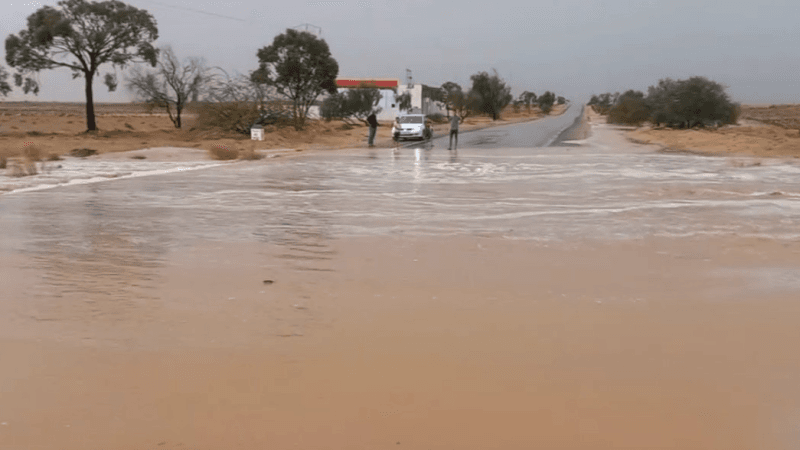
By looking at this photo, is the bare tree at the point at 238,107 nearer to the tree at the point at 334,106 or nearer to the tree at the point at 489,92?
the tree at the point at 334,106

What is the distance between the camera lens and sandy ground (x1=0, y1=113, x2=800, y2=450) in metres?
4.63

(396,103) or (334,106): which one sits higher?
(396,103)

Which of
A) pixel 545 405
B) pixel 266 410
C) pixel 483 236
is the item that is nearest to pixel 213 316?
pixel 266 410

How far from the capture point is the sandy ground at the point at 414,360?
4.63 m

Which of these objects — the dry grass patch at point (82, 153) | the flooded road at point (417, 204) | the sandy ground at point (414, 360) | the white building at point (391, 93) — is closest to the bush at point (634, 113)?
the white building at point (391, 93)

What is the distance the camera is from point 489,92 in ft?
403

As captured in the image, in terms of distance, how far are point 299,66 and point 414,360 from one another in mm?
51909

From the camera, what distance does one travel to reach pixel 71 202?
15.8 m

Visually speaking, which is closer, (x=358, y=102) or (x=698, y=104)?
(x=698, y=104)

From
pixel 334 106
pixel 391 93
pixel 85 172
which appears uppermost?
pixel 391 93

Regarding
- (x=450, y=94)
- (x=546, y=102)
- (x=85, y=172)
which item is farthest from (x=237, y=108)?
(x=546, y=102)

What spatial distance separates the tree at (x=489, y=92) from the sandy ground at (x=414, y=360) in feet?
377

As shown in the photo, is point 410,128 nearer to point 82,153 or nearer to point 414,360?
point 82,153

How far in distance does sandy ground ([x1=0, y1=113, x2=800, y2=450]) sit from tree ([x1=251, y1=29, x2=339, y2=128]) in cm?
4798
